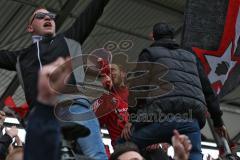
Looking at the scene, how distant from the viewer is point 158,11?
11414 mm

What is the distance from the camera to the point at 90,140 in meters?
2.54

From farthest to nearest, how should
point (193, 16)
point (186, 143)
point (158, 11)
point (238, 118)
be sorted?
1. point (238, 118)
2. point (158, 11)
3. point (193, 16)
4. point (186, 143)

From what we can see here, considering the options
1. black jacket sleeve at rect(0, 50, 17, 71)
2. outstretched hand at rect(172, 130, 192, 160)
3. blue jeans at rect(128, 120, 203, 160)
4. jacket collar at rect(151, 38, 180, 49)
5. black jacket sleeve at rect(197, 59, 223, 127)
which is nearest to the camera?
outstretched hand at rect(172, 130, 192, 160)

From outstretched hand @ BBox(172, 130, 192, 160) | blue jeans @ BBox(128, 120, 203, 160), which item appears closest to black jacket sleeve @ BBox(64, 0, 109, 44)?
blue jeans @ BBox(128, 120, 203, 160)

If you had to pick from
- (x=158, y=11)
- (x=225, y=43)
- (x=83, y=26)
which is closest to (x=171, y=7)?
(x=158, y=11)

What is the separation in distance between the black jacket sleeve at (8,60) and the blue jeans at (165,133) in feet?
2.73

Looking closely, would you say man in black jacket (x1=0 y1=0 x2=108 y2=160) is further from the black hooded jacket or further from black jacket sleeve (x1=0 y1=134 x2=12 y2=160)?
black jacket sleeve (x1=0 y1=134 x2=12 y2=160)

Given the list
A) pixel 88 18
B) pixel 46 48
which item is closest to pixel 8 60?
pixel 46 48

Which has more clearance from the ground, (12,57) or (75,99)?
(12,57)

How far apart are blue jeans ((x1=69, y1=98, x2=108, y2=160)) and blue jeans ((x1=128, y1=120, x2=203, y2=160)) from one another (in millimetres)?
407

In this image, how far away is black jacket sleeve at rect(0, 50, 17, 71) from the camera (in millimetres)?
3020

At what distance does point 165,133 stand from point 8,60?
3.39 ft

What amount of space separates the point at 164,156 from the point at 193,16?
159 centimetres

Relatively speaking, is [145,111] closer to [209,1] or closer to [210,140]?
[209,1]
